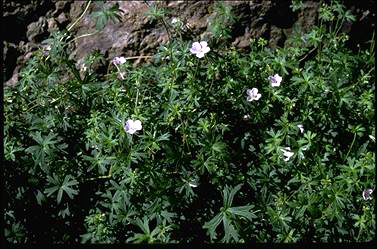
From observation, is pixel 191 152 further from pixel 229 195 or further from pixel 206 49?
pixel 206 49

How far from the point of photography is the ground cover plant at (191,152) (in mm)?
3131

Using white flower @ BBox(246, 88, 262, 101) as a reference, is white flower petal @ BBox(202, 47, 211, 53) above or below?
above

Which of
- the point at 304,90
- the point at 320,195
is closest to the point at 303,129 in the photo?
the point at 304,90

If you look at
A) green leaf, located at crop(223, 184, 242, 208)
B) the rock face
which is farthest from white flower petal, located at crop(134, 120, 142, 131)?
the rock face

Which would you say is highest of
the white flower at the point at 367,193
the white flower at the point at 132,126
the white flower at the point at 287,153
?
the white flower at the point at 132,126

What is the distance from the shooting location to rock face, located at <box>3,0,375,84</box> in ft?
14.1

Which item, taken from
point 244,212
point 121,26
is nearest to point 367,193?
point 244,212

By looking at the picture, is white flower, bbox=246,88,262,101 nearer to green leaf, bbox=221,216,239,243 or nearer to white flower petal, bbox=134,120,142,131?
white flower petal, bbox=134,120,142,131

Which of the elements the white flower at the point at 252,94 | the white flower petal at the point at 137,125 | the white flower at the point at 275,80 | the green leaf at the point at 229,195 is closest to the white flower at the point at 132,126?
the white flower petal at the point at 137,125

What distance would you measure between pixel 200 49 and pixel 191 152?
571 mm

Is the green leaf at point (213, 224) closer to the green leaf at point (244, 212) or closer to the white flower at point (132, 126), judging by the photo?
the green leaf at point (244, 212)

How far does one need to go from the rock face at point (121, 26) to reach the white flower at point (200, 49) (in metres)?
0.70

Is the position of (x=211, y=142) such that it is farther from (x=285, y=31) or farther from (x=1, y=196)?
(x=285, y=31)

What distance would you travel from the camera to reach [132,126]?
10.5 feet
